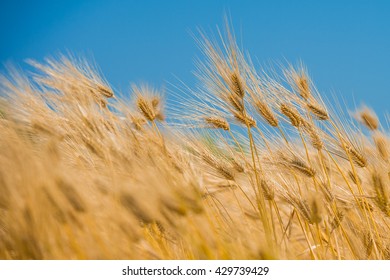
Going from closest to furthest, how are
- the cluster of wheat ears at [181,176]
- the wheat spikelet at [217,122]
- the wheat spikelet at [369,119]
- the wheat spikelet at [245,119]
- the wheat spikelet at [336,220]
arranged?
the cluster of wheat ears at [181,176]
the wheat spikelet at [336,220]
the wheat spikelet at [245,119]
the wheat spikelet at [217,122]
the wheat spikelet at [369,119]

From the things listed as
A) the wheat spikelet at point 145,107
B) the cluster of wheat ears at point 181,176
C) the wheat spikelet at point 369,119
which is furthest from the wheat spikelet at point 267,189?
the wheat spikelet at point 369,119

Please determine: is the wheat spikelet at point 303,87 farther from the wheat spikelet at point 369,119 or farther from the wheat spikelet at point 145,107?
the wheat spikelet at point 145,107

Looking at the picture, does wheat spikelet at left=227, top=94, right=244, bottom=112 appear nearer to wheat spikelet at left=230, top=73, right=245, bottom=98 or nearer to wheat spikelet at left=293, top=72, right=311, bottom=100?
wheat spikelet at left=230, top=73, right=245, bottom=98

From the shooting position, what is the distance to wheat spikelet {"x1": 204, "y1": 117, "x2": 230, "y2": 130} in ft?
5.11

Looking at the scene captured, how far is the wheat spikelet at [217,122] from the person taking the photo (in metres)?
1.56

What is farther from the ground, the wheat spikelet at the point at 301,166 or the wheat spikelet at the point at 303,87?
the wheat spikelet at the point at 303,87

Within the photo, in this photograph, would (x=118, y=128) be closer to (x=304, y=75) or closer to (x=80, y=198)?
(x=80, y=198)

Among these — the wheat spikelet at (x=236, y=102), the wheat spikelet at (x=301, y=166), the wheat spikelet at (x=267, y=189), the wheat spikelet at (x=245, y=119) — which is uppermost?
the wheat spikelet at (x=236, y=102)

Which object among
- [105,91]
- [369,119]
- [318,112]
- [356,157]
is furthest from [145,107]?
[369,119]

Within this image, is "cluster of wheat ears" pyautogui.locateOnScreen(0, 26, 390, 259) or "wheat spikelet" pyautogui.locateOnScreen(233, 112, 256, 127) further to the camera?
"wheat spikelet" pyautogui.locateOnScreen(233, 112, 256, 127)

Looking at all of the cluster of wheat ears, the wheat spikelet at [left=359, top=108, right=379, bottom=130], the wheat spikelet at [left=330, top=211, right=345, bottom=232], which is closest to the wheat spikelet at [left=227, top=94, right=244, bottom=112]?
the cluster of wheat ears

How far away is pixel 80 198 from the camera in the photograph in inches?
35.2

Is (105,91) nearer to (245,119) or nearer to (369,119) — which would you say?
(245,119)

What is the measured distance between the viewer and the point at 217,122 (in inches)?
61.5
